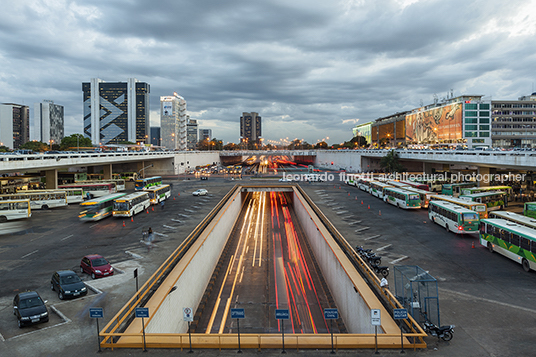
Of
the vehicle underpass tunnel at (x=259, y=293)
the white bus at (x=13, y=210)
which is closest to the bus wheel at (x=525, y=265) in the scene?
the vehicle underpass tunnel at (x=259, y=293)

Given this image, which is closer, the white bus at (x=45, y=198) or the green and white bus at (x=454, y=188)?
the white bus at (x=45, y=198)

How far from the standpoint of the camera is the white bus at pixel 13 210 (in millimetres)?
37719

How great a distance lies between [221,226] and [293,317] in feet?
55.1

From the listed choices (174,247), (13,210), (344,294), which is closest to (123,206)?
(13,210)

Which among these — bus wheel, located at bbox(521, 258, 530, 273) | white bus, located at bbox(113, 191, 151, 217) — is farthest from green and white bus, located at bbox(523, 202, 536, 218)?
white bus, located at bbox(113, 191, 151, 217)

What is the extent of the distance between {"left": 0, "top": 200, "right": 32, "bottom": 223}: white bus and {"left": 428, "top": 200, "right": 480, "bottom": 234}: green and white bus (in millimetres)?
48185

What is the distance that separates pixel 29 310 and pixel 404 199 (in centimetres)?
4179

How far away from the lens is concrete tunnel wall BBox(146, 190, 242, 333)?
16031 mm

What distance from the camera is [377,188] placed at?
5488 cm

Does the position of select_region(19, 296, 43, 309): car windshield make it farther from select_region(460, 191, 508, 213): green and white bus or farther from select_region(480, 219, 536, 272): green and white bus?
select_region(460, 191, 508, 213): green and white bus

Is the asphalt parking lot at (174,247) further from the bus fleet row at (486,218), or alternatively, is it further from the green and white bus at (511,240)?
the bus fleet row at (486,218)

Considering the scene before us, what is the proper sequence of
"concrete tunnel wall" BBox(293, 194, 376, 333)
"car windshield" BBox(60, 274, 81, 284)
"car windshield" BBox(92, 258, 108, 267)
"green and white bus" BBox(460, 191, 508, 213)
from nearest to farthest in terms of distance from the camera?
"concrete tunnel wall" BBox(293, 194, 376, 333), "car windshield" BBox(60, 274, 81, 284), "car windshield" BBox(92, 258, 108, 267), "green and white bus" BBox(460, 191, 508, 213)

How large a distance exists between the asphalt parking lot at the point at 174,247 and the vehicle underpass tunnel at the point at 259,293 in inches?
29.1

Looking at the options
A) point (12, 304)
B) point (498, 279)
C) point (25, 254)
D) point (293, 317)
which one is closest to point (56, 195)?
point (25, 254)
